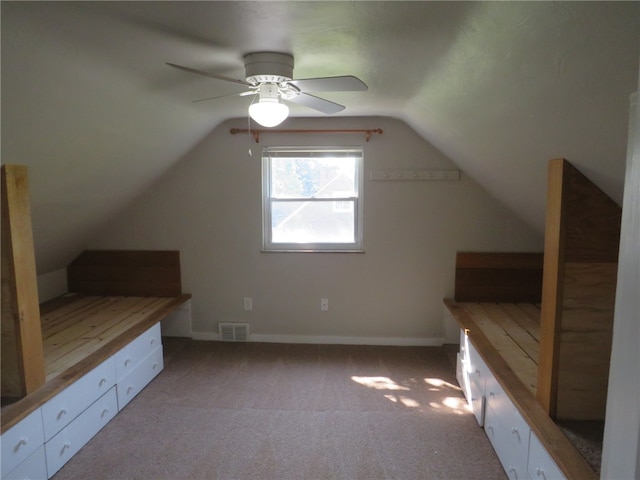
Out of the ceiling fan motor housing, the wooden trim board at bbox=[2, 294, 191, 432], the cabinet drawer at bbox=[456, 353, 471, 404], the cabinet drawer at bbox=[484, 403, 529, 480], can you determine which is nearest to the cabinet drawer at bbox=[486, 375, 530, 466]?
the cabinet drawer at bbox=[484, 403, 529, 480]

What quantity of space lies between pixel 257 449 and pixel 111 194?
218 centimetres

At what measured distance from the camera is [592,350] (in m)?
1.68

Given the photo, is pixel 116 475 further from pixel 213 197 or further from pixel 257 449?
pixel 213 197

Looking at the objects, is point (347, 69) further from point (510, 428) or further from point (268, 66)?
point (510, 428)

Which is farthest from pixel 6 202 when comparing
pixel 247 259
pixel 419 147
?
pixel 419 147

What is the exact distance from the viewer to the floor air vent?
12.4 ft

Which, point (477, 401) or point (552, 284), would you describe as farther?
point (477, 401)

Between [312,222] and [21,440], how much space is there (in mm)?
2555

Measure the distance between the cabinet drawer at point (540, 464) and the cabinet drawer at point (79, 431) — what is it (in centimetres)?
234

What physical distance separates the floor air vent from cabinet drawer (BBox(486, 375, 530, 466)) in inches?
88.7

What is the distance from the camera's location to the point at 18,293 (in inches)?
70.9

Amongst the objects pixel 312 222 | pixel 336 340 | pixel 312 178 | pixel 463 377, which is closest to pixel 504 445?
pixel 463 377

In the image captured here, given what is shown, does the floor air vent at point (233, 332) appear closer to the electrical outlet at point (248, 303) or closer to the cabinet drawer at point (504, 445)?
the electrical outlet at point (248, 303)

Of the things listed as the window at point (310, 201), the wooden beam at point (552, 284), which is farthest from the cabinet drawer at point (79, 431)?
the wooden beam at point (552, 284)
